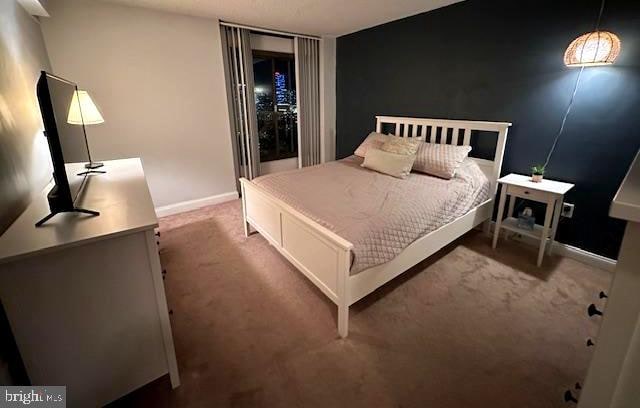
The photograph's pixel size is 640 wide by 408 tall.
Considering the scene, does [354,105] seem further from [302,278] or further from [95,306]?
[95,306]

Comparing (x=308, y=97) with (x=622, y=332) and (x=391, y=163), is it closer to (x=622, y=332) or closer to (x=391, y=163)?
(x=391, y=163)

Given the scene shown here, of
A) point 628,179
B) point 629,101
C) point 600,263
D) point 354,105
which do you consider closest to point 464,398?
point 628,179

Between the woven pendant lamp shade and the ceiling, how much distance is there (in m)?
1.28

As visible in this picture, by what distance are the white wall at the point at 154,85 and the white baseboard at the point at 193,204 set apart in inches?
2.2

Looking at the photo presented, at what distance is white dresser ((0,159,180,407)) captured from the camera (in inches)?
40.6

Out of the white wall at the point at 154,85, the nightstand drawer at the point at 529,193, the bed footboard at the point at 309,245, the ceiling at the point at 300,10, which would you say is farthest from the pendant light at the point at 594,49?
the white wall at the point at 154,85

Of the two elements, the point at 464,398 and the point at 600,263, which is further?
the point at 600,263

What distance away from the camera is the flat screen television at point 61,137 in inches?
42.6

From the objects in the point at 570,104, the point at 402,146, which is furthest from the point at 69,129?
the point at 570,104

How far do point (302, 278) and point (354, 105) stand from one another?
3039mm

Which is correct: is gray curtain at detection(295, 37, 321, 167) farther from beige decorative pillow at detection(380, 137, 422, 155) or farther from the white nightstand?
the white nightstand

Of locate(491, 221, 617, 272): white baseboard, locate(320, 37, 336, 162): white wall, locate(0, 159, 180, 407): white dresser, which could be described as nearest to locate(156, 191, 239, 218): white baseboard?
locate(320, 37, 336, 162): white wall

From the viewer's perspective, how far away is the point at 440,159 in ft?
9.16

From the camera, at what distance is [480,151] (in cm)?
304
